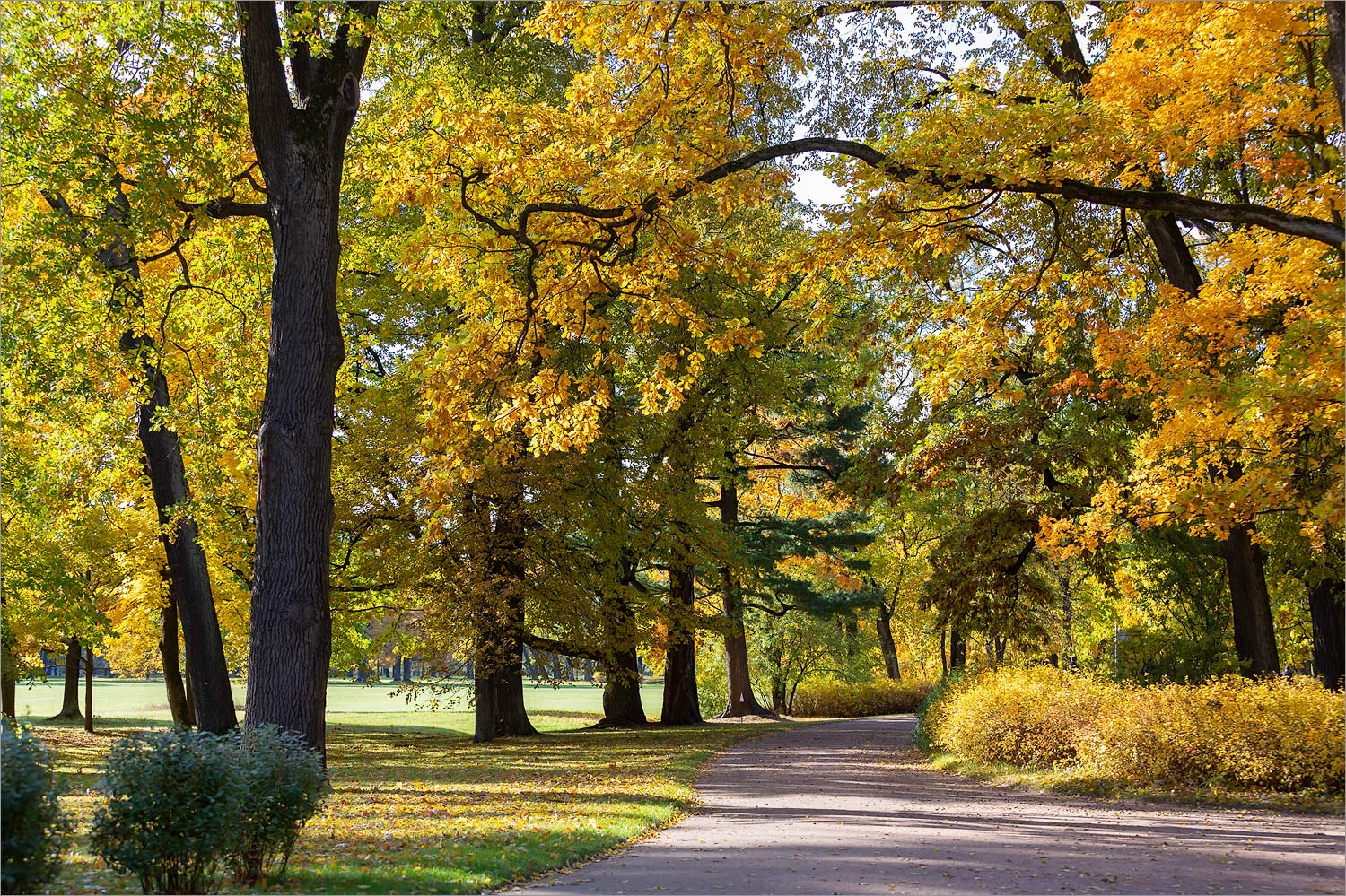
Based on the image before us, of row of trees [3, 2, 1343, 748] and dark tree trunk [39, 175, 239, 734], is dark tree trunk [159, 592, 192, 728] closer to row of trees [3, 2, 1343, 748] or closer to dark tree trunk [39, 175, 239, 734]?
row of trees [3, 2, 1343, 748]

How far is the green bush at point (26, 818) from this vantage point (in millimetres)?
5051

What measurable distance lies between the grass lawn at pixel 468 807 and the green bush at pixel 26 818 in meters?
0.42

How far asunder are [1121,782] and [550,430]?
8.47 meters

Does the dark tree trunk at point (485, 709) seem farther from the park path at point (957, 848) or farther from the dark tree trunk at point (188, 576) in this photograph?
the park path at point (957, 848)

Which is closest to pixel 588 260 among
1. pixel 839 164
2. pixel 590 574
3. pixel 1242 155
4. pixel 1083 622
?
pixel 839 164

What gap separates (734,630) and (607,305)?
11.4 m

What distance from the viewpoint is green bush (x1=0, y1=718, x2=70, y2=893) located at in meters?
5.05

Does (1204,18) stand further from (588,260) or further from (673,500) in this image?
(673,500)

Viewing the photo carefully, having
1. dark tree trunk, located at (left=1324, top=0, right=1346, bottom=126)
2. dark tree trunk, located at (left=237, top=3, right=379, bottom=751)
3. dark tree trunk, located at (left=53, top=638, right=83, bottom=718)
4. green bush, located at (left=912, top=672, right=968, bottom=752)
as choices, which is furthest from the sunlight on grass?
dark tree trunk, located at (left=53, top=638, right=83, bottom=718)

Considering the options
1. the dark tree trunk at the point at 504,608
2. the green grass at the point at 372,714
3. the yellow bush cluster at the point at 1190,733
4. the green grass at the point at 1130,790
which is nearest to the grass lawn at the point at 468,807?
the dark tree trunk at the point at 504,608

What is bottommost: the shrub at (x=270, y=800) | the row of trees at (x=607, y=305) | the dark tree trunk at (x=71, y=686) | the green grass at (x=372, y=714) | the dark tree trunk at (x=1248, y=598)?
the green grass at (x=372, y=714)

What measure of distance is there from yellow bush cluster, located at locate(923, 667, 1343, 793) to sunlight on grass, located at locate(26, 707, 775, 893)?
5.36 meters

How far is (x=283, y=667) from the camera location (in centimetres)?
929

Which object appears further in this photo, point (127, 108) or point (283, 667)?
point (127, 108)
